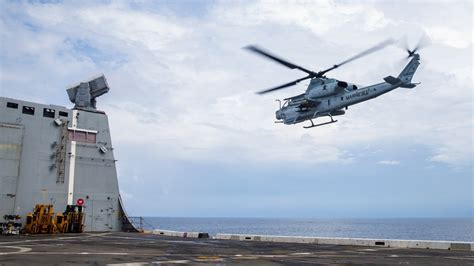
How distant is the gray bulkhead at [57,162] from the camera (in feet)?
87.8

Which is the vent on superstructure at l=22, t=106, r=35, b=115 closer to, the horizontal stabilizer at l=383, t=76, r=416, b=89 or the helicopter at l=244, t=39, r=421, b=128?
the helicopter at l=244, t=39, r=421, b=128

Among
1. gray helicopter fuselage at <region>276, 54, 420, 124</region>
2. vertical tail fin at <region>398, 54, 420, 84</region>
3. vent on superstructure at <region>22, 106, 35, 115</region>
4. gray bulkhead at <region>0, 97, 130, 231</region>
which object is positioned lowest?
gray bulkhead at <region>0, 97, 130, 231</region>

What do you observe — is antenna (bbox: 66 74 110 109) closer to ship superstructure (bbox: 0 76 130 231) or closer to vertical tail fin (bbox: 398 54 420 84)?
ship superstructure (bbox: 0 76 130 231)

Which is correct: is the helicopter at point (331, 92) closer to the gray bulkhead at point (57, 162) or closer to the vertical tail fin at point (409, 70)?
the vertical tail fin at point (409, 70)

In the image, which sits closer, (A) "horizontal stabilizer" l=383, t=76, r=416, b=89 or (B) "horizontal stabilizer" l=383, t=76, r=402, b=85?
(B) "horizontal stabilizer" l=383, t=76, r=402, b=85

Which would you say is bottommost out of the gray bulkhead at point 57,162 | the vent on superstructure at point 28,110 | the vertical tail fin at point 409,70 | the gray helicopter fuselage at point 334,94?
the gray bulkhead at point 57,162

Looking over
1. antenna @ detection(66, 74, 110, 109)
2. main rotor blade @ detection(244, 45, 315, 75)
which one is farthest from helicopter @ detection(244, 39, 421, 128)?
antenna @ detection(66, 74, 110, 109)

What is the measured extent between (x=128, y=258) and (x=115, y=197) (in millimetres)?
18949

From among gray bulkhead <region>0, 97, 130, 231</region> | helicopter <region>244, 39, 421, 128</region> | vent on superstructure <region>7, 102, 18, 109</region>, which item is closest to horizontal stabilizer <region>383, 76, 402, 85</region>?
helicopter <region>244, 39, 421, 128</region>

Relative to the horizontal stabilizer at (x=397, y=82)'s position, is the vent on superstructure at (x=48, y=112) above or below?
below

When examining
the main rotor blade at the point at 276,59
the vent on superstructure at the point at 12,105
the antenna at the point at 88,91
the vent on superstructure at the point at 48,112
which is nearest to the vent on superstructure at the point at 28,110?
the vent on superstructure at the point at 12,105

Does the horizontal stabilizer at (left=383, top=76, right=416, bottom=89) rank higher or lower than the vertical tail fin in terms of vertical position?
lower

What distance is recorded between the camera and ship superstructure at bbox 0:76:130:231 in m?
26.8

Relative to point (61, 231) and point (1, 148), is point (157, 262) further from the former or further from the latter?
point (1, 148)
